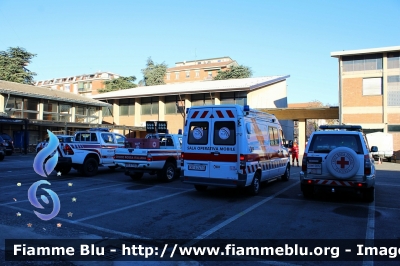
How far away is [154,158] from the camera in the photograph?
12.1 m

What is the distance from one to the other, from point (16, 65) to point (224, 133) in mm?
50582

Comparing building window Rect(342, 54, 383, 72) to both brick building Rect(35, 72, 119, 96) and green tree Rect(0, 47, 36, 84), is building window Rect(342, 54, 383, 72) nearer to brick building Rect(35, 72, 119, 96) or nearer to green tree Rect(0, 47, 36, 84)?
green tree Rect(0, 47, 36, 84)

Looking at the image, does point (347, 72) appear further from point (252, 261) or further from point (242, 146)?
point (252, 261)

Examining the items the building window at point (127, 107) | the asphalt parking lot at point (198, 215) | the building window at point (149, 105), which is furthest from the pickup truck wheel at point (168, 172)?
the building window at point (127, 107)

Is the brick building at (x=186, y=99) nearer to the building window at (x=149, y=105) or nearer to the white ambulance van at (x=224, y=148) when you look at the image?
the building window at (x=149, y=105)

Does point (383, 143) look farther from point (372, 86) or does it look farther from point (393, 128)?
point (372, 86)

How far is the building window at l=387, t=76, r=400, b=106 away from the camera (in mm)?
30739

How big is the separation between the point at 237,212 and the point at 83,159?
8.62 metres

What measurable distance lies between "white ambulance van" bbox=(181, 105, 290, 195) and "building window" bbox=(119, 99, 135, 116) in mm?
34327

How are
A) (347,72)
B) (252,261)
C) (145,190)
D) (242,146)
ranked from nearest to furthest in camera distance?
(252,261) → (242,146) → (145,190) → (347,72)

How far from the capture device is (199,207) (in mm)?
8148

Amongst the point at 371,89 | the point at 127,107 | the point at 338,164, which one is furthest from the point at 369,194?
the point at 127,107

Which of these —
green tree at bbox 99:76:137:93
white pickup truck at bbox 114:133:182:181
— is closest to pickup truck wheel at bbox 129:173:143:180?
white pickup truck at bbox 114:133:182:181

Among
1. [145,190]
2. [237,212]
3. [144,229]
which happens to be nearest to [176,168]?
[145,190]
